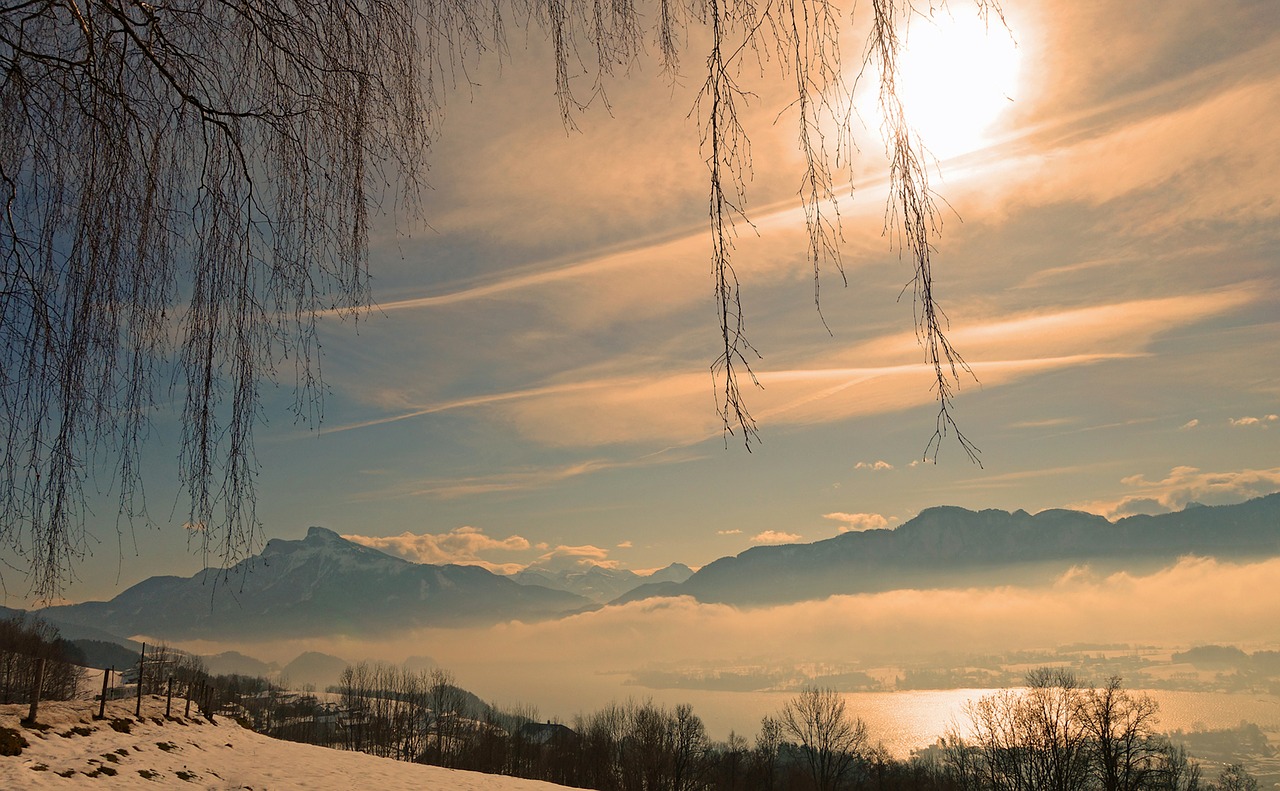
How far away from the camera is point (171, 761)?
2089cm

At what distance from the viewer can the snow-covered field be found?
53.0 ft

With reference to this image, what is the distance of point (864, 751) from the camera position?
8650cm

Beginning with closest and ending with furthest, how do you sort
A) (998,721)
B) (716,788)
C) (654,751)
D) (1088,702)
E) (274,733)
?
1. (1088,702)
2. (998,721)
3. (654,751)
4. (716,788)
5. (274,733)

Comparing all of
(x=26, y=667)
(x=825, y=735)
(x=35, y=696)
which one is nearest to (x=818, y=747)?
(x=825, y=735)

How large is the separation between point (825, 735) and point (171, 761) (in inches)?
2702

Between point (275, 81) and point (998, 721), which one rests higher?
point (275, 81)

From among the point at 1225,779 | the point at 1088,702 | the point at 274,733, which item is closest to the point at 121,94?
the point at 1088,702

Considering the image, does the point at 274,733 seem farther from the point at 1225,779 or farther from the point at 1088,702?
the point at 1225,779

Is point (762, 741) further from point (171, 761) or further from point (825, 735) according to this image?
point (171, 761)

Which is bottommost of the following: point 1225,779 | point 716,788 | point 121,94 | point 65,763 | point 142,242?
A: point 716,788

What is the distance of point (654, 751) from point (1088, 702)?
3849 centimetres

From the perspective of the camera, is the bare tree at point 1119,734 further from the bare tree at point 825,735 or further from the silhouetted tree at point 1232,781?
the bare tree at point 825,735

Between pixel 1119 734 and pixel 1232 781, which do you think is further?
pixel 1232 781

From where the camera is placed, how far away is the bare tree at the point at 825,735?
241ft
